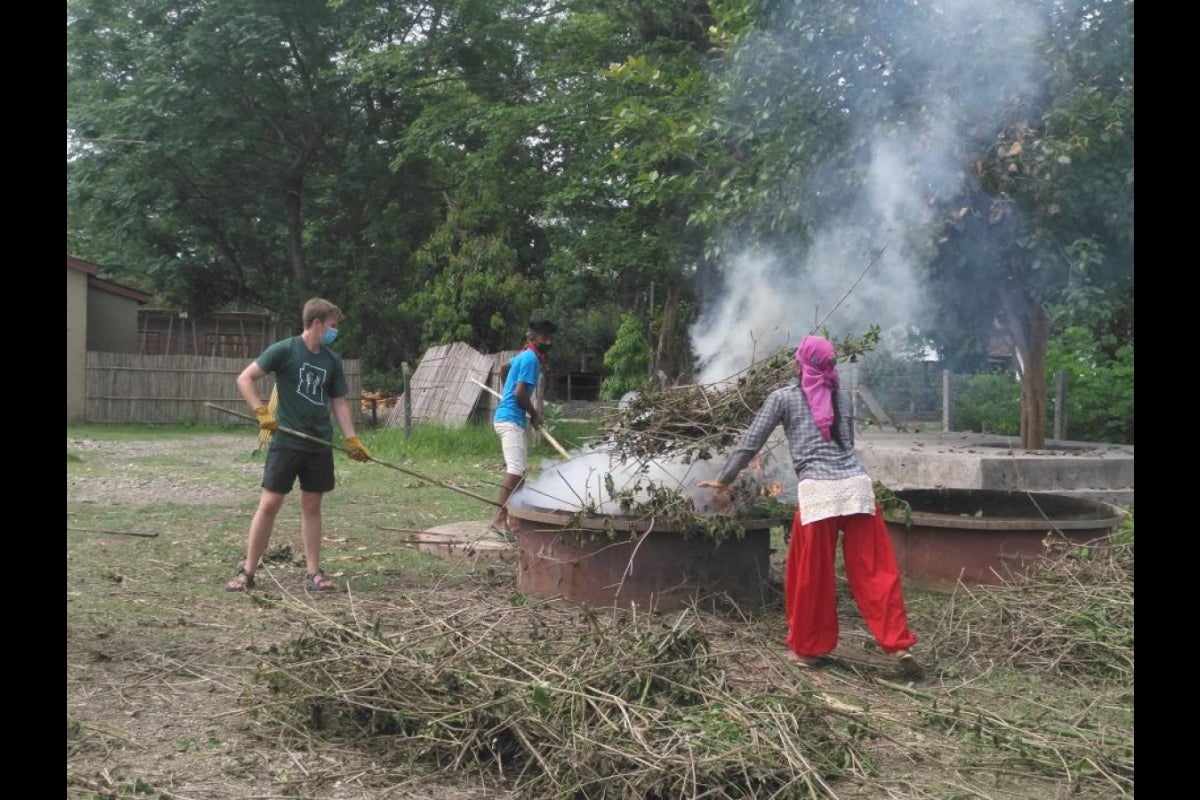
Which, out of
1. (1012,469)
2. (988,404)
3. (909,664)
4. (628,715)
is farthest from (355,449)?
(988,404)

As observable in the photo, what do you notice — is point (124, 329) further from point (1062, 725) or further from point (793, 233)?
point (1062, 725)

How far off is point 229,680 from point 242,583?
6.06 feet

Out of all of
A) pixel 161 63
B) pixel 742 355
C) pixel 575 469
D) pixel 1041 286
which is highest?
pixel 161 63

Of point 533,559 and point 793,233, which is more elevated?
point 793,233

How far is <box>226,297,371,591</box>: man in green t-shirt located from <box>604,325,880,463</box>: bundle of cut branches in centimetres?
168

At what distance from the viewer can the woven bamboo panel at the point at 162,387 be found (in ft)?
74.8

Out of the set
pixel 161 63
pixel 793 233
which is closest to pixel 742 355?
pixel 793 233

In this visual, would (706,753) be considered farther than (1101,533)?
No

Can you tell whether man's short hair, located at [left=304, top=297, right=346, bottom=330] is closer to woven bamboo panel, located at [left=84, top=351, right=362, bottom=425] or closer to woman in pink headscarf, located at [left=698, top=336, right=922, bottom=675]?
woman in pink headscarf, located at [left=698, top=336, right=922, bottom=675]

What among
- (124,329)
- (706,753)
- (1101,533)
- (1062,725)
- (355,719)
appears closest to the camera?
(706,753)

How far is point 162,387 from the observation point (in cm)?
2353

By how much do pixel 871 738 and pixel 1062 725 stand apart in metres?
0.90

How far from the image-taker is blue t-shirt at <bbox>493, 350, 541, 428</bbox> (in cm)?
796

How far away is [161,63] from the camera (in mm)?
23438
